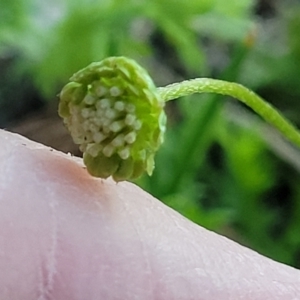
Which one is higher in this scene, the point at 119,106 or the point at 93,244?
the point at 119,106

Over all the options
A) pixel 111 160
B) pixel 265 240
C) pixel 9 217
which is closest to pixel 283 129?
pixel 111 160

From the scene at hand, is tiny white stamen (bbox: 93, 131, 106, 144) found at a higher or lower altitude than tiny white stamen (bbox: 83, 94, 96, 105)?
lower

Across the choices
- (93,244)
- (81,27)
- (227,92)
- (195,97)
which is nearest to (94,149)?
(93,244)

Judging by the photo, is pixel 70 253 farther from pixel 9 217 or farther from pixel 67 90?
pixel 67 90

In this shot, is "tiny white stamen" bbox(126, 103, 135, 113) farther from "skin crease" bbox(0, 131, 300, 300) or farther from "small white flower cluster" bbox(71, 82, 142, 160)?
"skin crease" bbox(0, 131, 300, 300)

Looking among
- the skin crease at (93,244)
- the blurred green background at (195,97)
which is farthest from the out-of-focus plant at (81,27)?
the skin crease at (93,244)

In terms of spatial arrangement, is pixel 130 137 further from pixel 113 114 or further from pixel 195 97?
pixel 195 97

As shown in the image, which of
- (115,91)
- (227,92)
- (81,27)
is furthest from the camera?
(81,27)

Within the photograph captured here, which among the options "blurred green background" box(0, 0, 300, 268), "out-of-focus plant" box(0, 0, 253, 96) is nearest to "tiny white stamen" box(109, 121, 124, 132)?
"blurred green background" box(0, 0, 300, 268)
